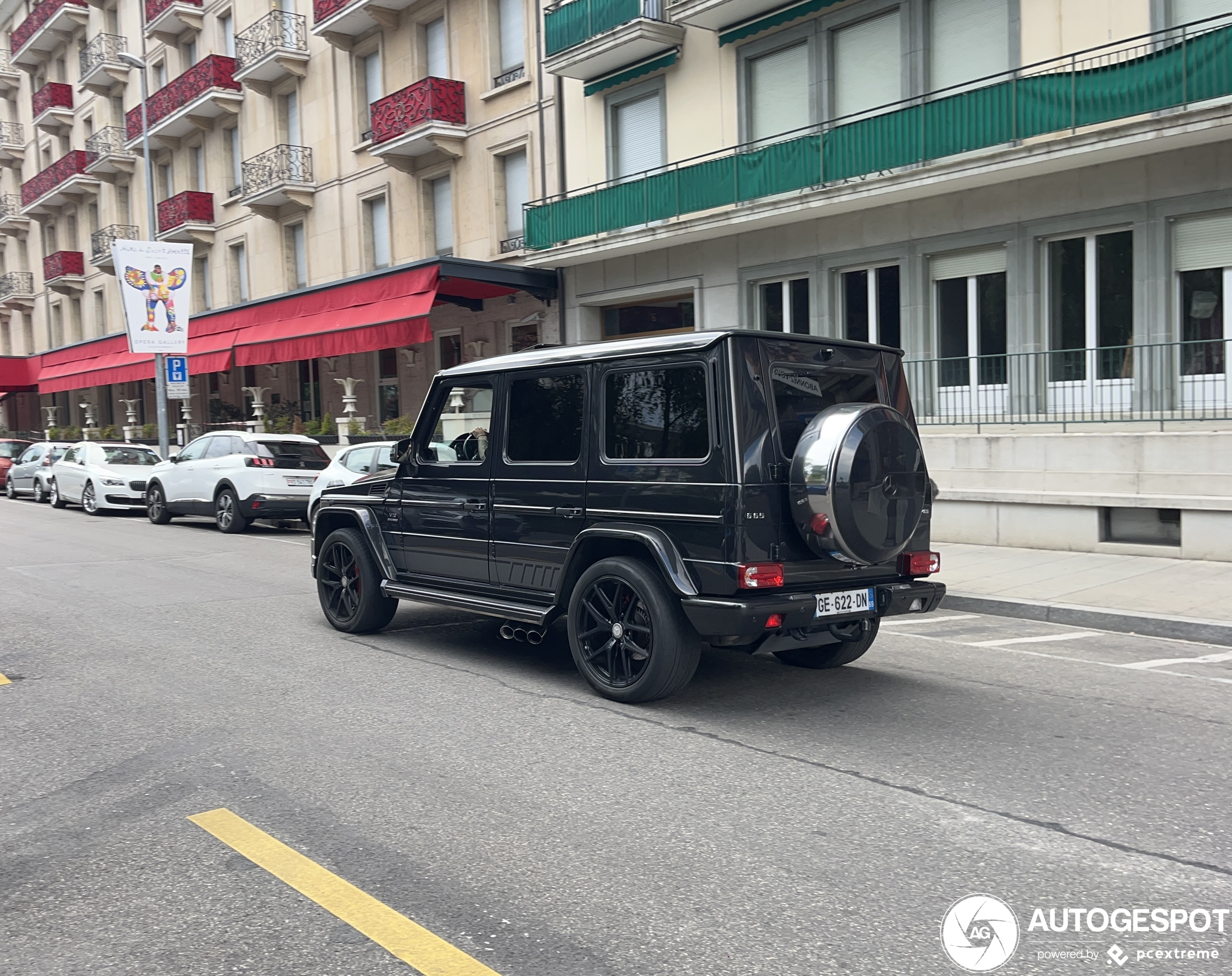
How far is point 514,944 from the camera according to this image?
10.5 ft

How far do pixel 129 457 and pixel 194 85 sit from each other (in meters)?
15.5

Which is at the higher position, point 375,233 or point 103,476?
point 375,233

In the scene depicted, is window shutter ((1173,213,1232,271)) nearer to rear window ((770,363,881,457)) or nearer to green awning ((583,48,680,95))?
rear window ((770,363,881,457))

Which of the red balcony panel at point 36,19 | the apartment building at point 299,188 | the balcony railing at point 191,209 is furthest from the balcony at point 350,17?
the red balcony panel at point 36,19

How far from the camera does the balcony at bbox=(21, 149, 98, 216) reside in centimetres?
4191

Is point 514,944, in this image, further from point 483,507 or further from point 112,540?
point 112,540

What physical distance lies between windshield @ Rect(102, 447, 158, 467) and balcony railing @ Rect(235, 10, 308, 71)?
39.5ft

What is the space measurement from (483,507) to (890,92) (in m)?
11.7

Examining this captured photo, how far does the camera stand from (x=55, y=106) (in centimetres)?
4391

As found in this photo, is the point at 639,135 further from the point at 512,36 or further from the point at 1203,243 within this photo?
the point at 1203,243

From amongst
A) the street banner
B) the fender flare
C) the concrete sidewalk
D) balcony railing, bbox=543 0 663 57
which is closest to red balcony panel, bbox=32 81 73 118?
the street banner

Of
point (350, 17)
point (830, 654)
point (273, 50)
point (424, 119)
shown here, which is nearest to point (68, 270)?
point (273, 50)

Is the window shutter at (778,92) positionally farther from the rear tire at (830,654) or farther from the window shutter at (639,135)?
the rear tire at (830,654)

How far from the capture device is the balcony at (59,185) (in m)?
41.9
